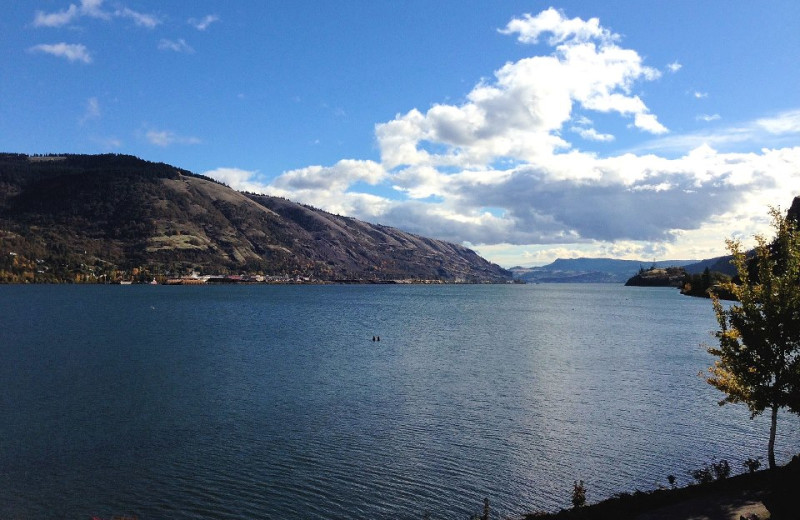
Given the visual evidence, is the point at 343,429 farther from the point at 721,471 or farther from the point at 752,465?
the point at 752,465

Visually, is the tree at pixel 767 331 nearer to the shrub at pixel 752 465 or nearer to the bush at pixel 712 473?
the bush at pixel 712 473

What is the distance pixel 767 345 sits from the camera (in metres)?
32.5

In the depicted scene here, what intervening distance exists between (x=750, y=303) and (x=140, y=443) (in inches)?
1925

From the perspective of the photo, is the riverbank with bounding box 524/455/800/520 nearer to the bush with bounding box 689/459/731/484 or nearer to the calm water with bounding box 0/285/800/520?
the bush with bounding box 689/459/731/484

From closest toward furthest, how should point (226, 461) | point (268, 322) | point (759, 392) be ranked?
1. point (759, 392)
2. point (226, 461)
3. point (268, 322)

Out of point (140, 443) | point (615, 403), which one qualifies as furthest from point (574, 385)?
point (140, 443)

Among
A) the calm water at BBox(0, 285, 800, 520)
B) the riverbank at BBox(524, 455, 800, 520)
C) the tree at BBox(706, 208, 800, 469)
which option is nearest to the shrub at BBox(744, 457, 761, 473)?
the calm water at BBox(0, 285, 800, 520)

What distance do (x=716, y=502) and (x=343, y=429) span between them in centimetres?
3238

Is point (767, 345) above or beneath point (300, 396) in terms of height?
above

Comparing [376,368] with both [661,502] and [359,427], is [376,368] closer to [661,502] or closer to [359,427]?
[359,427]

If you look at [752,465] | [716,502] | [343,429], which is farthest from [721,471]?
[343,429]

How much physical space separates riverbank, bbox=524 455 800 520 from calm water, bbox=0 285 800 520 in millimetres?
6076

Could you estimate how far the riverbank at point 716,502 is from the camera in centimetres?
2517

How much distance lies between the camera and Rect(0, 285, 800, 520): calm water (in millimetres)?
37188
